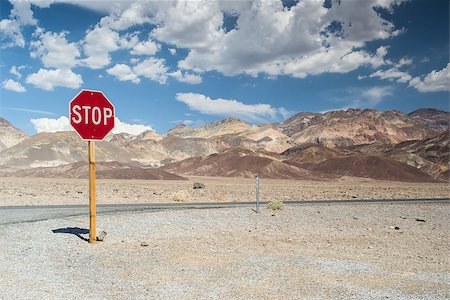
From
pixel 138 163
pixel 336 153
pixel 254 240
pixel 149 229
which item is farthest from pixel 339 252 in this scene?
pixel 138 163

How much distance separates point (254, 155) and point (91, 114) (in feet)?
330

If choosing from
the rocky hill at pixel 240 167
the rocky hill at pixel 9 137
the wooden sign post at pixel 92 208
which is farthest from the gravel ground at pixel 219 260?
the rocky hill at pixel 9 137

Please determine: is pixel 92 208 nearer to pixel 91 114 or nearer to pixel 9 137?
pixel 91 114

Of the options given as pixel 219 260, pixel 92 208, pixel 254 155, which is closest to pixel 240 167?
pixel 254 155

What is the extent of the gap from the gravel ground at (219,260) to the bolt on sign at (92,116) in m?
1.79

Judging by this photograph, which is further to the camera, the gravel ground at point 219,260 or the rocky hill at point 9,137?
the rocky hill at point 9,137

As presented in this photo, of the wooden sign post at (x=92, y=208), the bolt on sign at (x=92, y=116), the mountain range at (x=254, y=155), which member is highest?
the mountain range at (x=254, y=155)

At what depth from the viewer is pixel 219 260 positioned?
29.9 ft

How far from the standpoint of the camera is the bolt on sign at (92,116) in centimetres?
1017

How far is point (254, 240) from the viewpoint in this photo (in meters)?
12.1

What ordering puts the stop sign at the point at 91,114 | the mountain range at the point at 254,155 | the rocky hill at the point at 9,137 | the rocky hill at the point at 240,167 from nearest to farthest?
the stop sign at the point at 91,114
the rocky hill at the point at 240,167
the mountain range at the point at 254,155
the rocky hill at the point at 9,137

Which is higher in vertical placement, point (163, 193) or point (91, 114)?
point (91, 114)

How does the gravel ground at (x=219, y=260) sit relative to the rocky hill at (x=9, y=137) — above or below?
below

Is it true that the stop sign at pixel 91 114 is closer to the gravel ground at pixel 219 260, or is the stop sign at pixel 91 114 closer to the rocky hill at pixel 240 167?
the gravel ground at pixel 219 260
